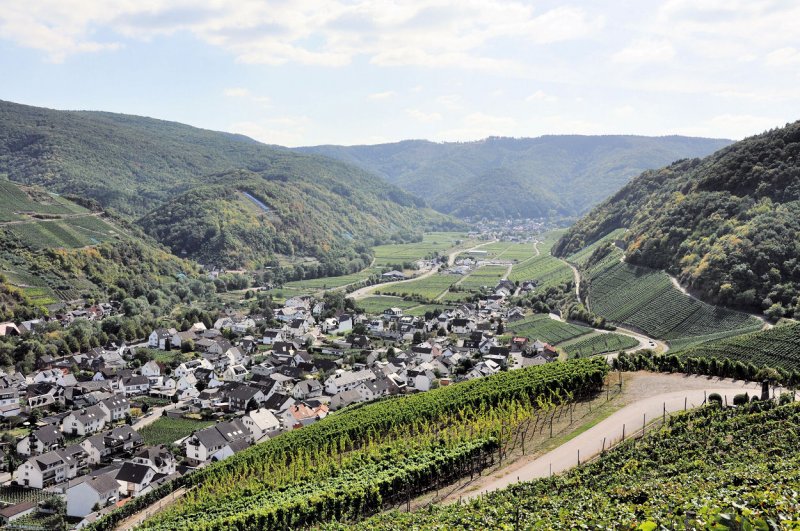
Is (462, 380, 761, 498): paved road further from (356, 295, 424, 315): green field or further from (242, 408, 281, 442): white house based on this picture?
(356, 295, 424, 315): green field

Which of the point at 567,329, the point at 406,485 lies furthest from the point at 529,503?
the point at 567,329

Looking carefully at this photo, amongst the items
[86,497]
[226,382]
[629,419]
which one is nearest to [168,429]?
[226,382]

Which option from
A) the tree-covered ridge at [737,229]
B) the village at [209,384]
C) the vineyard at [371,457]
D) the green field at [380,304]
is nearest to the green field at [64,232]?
the village at [209,384]

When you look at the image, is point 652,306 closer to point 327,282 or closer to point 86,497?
point 86,497

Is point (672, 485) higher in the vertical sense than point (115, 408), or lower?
higher

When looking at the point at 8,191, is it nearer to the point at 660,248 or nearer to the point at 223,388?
the point at 223,388

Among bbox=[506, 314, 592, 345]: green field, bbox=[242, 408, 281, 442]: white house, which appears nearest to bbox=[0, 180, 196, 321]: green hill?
bbox=[242, 408, 281, 442]: white house

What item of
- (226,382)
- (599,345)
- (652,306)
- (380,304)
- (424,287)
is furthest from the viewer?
(424,287)

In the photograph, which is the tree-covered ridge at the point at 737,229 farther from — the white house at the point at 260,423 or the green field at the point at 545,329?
the white house at the point at 260,423
